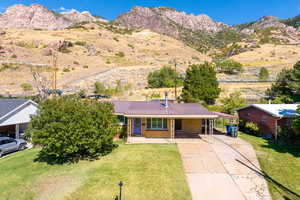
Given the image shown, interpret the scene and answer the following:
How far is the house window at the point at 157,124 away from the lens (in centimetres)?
1585

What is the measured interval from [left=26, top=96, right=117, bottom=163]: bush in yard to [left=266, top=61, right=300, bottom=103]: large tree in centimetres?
2696

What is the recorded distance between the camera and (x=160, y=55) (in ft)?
264

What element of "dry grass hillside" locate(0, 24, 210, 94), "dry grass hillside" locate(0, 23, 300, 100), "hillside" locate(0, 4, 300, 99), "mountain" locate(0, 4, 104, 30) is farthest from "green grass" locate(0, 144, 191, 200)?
"mountain" locate(0, 4, 104, 30)

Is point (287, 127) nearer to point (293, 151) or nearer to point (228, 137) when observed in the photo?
point (293, 151)

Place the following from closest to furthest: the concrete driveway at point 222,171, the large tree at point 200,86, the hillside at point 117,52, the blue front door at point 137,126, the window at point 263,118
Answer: the concrete driveway at point 222,171, the blue front door at point 137,126, the window at point 263,118, the large tree at point 200,86, the hillside at point 117,52

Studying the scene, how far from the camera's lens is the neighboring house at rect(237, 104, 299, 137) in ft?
49.1

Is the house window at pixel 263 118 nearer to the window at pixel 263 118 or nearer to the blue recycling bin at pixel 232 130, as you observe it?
the window at pixel 263 118

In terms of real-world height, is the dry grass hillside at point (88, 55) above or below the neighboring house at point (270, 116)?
above

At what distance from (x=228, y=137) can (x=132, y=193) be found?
1198 cm

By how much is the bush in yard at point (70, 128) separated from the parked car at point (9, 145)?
4.56 meters

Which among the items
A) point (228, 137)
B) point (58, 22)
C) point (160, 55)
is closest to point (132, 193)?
point (228, 137)

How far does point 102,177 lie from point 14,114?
12.9 metres

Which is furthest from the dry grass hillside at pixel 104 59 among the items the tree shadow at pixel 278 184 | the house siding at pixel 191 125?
the tree shadow at pixel 278 184

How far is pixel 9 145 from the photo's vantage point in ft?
47.3
